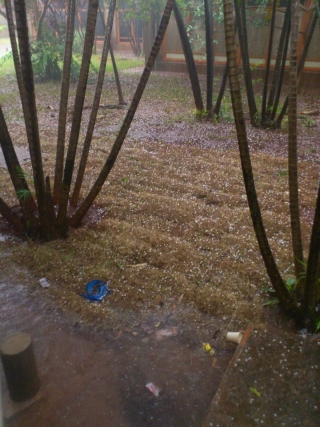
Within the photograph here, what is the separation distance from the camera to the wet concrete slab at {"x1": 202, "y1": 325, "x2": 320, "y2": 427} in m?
1.92

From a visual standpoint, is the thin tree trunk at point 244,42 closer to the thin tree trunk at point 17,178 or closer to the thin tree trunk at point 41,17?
the thin tree trunk at point 17,178

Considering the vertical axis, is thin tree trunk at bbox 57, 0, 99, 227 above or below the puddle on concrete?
above

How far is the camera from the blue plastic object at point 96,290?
10.1 ft

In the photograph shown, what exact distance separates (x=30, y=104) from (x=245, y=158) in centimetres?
183

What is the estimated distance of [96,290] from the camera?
124 inches

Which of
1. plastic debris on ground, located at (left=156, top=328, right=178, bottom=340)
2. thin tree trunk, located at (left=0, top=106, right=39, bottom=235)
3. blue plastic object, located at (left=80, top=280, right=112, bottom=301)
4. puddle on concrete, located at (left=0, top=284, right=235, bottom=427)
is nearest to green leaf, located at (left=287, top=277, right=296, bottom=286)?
puddle on concrete, located at (left=0, top=284, right=235, bottom=427)

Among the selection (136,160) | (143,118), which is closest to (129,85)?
(143,118)

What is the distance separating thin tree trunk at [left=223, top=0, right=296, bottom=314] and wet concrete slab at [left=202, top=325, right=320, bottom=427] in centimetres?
29

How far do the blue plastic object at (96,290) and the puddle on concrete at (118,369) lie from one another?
0.85 feet

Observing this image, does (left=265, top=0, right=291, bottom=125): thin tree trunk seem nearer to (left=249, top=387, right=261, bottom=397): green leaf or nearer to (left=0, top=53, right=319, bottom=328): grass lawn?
(left=0, top=53, right=319, bottom=328): grass lawn

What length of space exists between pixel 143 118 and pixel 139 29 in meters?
15.9

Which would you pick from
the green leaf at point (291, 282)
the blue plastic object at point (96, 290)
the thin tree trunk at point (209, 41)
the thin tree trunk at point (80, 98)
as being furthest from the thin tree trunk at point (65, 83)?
the thin tree trunk at point (209, 41)

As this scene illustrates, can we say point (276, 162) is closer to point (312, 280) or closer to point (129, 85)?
point (312, 280)

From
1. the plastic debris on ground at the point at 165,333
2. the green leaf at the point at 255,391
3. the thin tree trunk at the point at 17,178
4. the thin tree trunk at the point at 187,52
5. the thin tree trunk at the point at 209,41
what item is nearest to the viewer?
the green leaf at the point at 255,391
